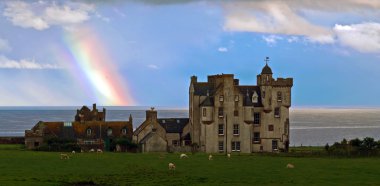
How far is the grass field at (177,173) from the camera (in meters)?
47.1

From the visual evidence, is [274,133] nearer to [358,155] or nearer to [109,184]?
[358,155]

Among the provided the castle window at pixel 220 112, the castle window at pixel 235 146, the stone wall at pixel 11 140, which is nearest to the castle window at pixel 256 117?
the castle window at pixel 235 146

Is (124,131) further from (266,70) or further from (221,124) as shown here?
(266,70)

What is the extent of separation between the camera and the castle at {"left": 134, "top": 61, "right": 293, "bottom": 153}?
94500 millimetres

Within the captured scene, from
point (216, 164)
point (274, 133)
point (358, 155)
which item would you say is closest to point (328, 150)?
point (358, 155)

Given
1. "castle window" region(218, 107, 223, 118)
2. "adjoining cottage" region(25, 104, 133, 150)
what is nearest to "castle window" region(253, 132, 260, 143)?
"castle window" region(218, 107, 223, 118)

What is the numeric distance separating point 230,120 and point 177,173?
4264 cm

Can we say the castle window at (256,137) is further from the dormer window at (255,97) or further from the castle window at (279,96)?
the castle window at (279,96)

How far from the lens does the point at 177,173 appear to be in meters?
53.2

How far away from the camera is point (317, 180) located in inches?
1898

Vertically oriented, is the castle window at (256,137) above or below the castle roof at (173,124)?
below

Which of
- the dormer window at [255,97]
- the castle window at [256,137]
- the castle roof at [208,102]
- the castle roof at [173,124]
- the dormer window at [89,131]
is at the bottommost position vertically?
the castle window at [256,137]

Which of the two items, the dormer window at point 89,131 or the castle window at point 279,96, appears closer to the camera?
the castle window at point 279,96

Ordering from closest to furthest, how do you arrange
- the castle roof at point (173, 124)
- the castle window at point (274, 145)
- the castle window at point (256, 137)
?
the castle window at point (256, 137)
the castle window at point (274, 145)
the castle roof at point (173, 124)
